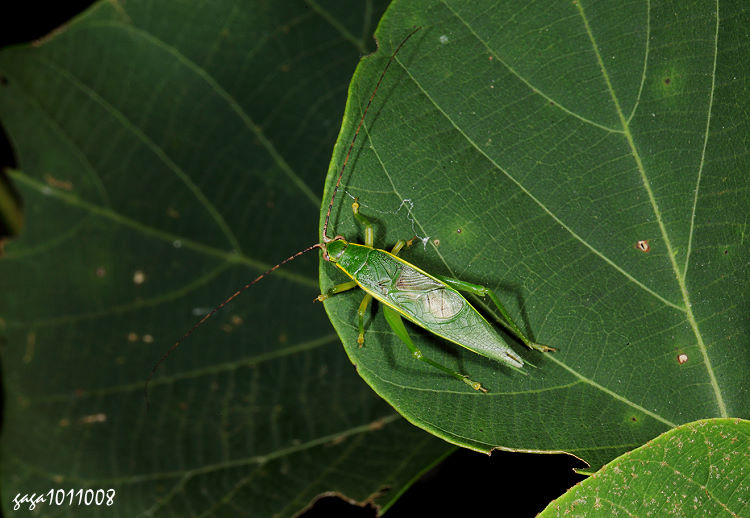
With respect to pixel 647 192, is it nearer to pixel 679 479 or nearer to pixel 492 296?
pixel 492 296

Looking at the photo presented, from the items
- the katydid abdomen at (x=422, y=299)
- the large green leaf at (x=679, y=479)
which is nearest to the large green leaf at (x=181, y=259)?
the katydid abdomen at (x=422, y=299)

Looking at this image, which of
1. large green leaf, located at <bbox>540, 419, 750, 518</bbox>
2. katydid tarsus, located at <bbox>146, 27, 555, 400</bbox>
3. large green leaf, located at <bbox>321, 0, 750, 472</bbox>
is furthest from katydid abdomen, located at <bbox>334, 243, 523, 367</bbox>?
large green leaf, located at <bbox>540, 419, 750, 518</bbox>

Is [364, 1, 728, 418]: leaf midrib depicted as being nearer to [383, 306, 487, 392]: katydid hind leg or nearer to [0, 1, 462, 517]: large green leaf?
[383, 306, 487, 392]: katydid hind leg

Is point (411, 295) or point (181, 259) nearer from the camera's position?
point (411, 295)

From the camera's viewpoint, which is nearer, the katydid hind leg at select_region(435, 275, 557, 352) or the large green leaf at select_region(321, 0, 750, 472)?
the large green leaf at select_region(321, 0, 750, 472)

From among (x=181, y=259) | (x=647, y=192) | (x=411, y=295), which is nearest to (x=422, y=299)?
(x=411, y=295)

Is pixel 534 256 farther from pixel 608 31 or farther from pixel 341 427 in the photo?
pixel 341 427
